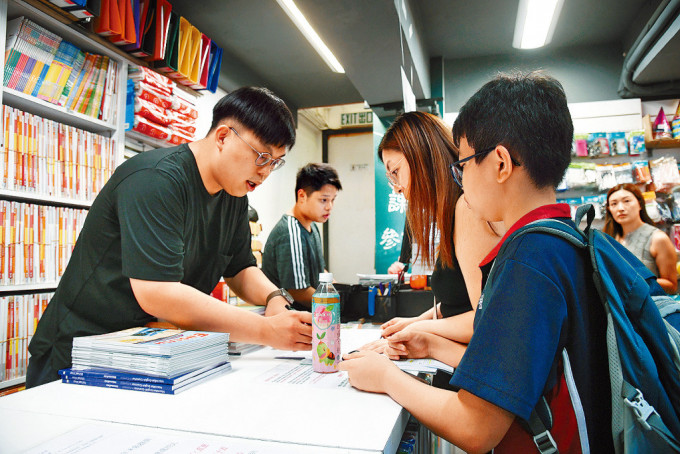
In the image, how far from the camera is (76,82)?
251 cm

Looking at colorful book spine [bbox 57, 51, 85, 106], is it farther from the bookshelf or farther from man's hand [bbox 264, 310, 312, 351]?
A: man's hand [bbox 264, 310, 312, 351]

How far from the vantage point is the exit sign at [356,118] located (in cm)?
720

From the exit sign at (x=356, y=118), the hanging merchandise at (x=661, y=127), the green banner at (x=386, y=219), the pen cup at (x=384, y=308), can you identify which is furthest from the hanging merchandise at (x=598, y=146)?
the exit sign at (x=356, y=118)

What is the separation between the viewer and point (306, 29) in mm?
3490

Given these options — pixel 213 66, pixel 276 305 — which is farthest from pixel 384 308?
pixel 213 66

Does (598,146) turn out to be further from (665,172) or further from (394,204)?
(394,204)

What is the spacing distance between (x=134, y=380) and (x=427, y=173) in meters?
1.13

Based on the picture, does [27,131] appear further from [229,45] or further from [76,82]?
[229,45]

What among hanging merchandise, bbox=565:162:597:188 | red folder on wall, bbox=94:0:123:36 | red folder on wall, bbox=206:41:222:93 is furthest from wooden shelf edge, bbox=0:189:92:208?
hanging merchandise, bbox=565:162:597:188

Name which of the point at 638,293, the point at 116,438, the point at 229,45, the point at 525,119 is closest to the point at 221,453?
the point at 116,438

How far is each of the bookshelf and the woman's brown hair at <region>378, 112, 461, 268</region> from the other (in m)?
2.01

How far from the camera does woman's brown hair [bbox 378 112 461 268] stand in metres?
1.44

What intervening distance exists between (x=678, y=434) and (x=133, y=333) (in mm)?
1147

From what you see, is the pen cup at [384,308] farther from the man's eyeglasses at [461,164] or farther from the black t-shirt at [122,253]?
the man's eyeglasses at [461,164]
